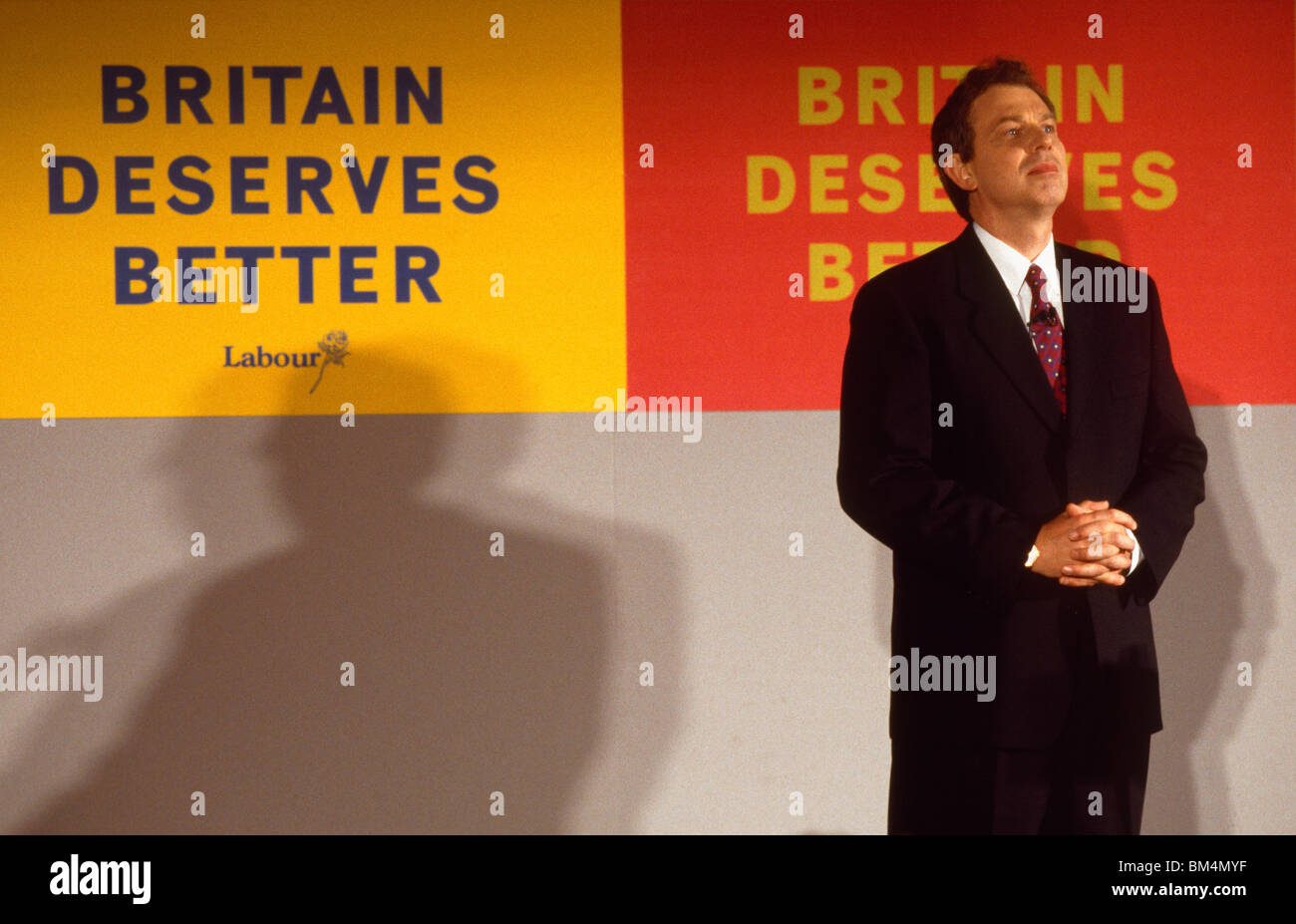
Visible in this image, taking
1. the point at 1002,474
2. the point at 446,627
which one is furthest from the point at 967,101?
the point at 446,627

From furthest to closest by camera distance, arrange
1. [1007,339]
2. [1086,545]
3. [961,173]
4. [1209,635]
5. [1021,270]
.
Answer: [1209,635] < [961,173] < [1021,270] < [1007,339] < [1086,545]

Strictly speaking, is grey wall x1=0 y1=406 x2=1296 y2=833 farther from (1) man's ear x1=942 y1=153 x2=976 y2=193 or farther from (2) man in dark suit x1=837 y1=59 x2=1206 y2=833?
(1) man's ear x1=942 y1=153 x2=976 y2=193

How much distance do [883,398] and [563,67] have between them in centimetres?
121

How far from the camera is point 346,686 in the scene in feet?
9.09

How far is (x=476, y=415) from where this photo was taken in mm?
2758

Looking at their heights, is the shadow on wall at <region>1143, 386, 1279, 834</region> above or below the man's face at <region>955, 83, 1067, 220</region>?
below

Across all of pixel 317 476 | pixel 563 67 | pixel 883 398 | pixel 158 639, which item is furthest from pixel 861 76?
pixel 158 639

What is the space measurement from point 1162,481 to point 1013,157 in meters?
0.81

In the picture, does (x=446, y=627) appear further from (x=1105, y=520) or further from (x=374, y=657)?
(x=1105, y=520)

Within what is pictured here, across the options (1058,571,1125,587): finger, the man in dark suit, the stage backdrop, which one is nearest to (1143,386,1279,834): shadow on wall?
the stage backdrop

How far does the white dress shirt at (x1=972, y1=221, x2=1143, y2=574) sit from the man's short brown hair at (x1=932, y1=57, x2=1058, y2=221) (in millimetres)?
121

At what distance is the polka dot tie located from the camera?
238 centimetres

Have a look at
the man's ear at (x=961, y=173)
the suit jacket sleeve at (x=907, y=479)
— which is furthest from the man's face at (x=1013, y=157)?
the suit jacket sleeve at (x=907, y=479)

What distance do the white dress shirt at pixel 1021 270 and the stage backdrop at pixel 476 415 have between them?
0.92 feet
